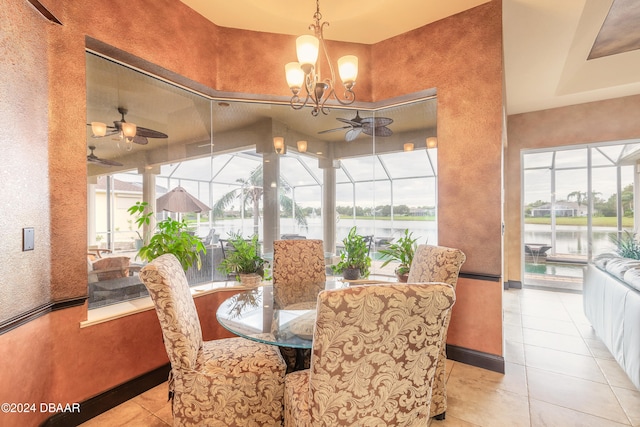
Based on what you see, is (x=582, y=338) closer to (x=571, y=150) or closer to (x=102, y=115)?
(x=571, y=150)

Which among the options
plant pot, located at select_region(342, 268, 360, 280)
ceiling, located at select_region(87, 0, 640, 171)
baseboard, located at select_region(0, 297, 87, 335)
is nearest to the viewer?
baseboard, located at select_region(0, 297, 87, 335)

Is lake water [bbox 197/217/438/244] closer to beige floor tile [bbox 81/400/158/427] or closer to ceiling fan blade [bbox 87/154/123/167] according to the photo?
ceiling fan blade [bbox 87/154/123/167]

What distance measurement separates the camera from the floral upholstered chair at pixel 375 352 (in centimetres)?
105

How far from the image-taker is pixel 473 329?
2785 mm

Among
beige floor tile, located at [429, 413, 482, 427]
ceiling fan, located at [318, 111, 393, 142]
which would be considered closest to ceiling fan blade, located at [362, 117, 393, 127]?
ceiling fan, located at [318, 111, 393, 142]

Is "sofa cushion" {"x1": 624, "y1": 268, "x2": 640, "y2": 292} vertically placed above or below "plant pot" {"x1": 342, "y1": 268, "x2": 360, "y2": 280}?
above

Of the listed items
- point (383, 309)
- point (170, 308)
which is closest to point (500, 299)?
point (383, 309)

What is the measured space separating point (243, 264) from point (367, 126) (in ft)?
7.22

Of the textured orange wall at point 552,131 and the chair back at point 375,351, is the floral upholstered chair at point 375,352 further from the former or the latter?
the textured orange wall at point 552,131

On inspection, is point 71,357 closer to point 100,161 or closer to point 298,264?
point 100,161

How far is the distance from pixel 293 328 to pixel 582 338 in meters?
3.45

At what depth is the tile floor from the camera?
2033mm

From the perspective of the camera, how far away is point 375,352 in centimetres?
111

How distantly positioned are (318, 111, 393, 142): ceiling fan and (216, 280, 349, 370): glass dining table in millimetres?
2265
